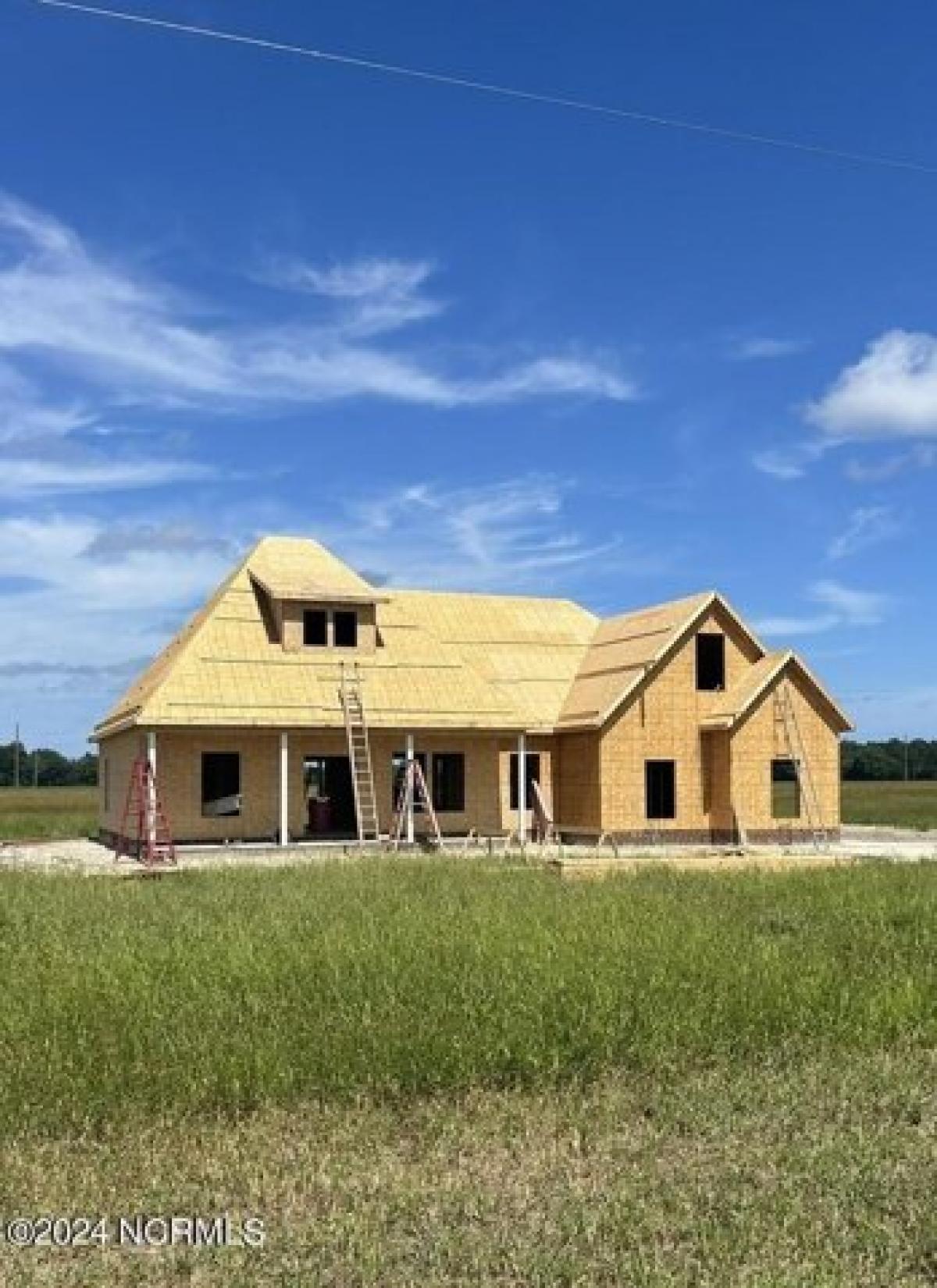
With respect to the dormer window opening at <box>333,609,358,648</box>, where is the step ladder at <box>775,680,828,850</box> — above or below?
below

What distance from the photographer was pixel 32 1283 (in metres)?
4.74

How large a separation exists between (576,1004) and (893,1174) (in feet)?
9.17

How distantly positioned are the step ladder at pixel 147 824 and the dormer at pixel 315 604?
14.2 ft

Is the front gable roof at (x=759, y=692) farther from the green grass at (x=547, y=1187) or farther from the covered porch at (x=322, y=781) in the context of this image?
the green grass at (x=547, y=1187)

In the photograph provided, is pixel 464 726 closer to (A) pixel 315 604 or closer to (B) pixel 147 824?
(A) pixel 315 604

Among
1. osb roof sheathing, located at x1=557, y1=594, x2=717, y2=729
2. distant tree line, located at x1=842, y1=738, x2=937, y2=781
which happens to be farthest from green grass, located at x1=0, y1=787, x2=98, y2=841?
distant tree line, located at x1=842, y1=738, x2=937, y2=781

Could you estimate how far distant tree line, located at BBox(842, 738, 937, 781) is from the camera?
4739 inches

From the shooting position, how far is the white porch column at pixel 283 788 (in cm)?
2698

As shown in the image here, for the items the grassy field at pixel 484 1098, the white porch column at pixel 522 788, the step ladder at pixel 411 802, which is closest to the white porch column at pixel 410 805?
the step ladder at pixel 411 802

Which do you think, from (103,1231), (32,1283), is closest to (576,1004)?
(103,1231)

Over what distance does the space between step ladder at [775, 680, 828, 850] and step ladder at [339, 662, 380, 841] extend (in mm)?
→ 9178

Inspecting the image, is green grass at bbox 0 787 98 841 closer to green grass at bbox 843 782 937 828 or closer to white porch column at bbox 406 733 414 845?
white porch column at bbox 406 733 414 845

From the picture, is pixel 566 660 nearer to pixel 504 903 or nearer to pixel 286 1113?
pixel 504 903

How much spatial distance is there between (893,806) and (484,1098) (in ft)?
172
